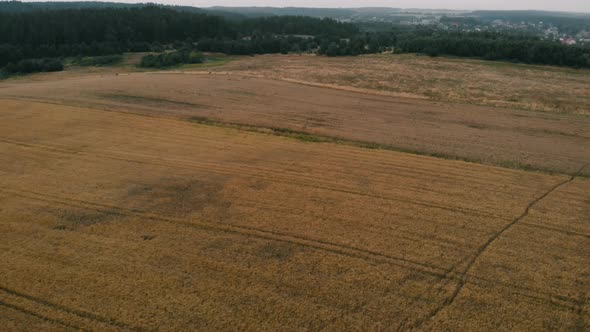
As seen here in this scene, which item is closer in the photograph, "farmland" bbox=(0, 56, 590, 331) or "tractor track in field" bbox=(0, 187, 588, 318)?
"farmland" bbox=(0, 56, 590, 331)

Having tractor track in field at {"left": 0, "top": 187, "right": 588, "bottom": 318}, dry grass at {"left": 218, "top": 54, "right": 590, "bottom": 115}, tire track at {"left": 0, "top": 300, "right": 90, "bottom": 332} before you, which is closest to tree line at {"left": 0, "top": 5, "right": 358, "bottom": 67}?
dry grass at {"left": 218, "top": 54, "right": 590, "bottom": 115}

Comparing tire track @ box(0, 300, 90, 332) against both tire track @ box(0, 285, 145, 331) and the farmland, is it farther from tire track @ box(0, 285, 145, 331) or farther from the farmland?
tire track @ box(0, 285, 145, 331)

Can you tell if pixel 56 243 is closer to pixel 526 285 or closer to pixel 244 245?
pixel 244 245

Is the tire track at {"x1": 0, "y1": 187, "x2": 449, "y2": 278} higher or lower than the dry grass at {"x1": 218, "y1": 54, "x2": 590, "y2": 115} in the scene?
lower

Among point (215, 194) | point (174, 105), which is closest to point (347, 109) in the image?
point (174, 105)

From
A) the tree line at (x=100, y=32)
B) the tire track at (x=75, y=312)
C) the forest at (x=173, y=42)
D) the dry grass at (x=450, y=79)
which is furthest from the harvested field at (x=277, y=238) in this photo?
the tree line at (x=100, y=32)

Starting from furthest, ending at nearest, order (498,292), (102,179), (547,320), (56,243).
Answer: (102,179)
(56,243)
(498,292)
(547,320)
